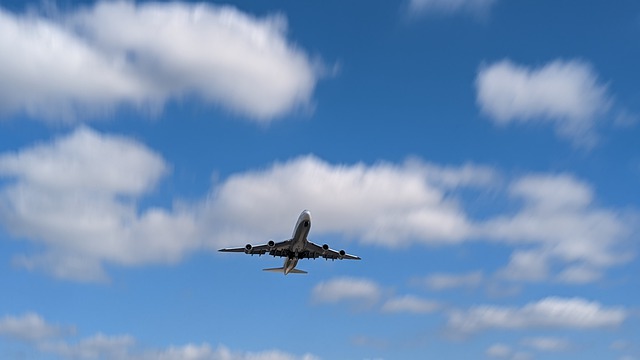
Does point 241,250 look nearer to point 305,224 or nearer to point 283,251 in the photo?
point 283,251

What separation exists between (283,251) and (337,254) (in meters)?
13.3

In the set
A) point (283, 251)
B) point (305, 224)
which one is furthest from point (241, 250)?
point (305, 224)

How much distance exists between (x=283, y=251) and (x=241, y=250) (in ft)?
35.5

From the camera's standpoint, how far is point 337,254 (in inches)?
7781

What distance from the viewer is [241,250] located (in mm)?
197125

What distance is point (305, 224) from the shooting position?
176750mm

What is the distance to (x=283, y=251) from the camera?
19288 centimetres

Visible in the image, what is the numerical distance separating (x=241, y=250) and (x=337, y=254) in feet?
73.4

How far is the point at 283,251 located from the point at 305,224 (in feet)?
60.2

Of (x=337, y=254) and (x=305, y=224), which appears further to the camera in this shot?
(x=337, y=254)

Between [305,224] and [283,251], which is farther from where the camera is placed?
[283,251]

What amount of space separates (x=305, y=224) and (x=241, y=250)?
26418 mm
